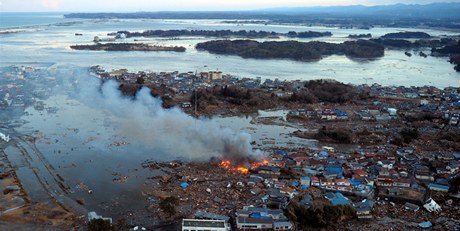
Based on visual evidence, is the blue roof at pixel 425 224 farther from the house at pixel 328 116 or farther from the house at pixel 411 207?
the house at pixel 328 116

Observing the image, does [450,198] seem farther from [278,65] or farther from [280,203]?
[278,65]

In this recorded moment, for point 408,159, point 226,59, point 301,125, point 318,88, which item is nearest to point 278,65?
point 226,59

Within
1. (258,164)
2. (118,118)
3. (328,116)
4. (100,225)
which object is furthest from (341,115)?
(100,225)

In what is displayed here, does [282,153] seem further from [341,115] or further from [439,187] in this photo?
[341,115]

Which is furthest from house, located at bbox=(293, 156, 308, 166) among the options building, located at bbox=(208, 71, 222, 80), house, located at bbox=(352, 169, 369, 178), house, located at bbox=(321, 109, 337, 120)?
building, located at bbox=(208, 71, 222, 80)

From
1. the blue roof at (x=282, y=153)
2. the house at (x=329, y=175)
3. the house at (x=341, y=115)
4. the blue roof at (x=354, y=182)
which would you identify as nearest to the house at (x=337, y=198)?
the blue roof at (x=354, y=182)

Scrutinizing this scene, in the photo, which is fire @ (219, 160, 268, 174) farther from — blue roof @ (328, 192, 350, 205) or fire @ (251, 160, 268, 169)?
blue roof @ (328, 192, 350, 205)
